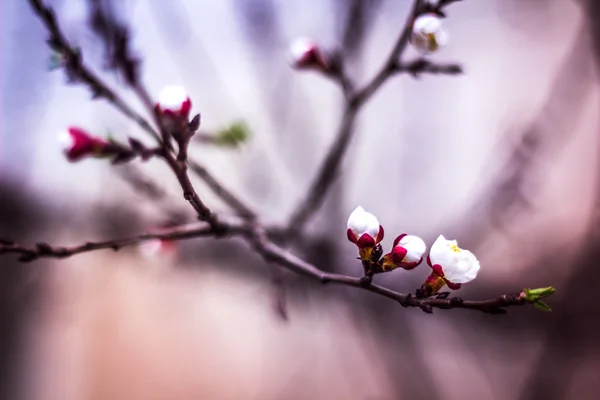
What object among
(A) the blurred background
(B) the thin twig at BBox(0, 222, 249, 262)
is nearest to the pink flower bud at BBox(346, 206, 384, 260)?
(B) the thin twig at BBox(0, 222, 249, 262)

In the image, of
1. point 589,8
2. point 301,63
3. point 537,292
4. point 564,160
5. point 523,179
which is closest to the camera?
point 537,292

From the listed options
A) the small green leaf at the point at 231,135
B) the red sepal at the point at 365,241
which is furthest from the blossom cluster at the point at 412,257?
the small green leaf at the point at 231,135

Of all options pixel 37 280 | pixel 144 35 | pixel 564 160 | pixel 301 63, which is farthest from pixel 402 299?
pixel 37 280

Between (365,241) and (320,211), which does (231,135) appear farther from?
(320,211)

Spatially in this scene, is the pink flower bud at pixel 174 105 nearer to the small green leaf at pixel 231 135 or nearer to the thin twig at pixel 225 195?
the thin twig at pixel 225 195

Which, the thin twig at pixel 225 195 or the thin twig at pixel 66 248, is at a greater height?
the thin twig at pixel 225 195

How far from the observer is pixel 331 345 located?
130cm

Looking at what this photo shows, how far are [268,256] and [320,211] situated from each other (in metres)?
0.61

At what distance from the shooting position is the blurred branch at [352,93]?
41 cm

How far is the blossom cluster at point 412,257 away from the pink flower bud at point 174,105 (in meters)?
0.13

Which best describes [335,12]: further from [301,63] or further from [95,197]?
[95,197]

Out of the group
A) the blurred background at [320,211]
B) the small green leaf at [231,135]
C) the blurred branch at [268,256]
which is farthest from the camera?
the blurred background at [320,211]

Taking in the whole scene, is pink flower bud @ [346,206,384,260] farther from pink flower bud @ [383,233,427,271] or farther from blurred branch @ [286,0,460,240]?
blurred branch @ [286,0,460,240]

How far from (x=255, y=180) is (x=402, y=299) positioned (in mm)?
869
